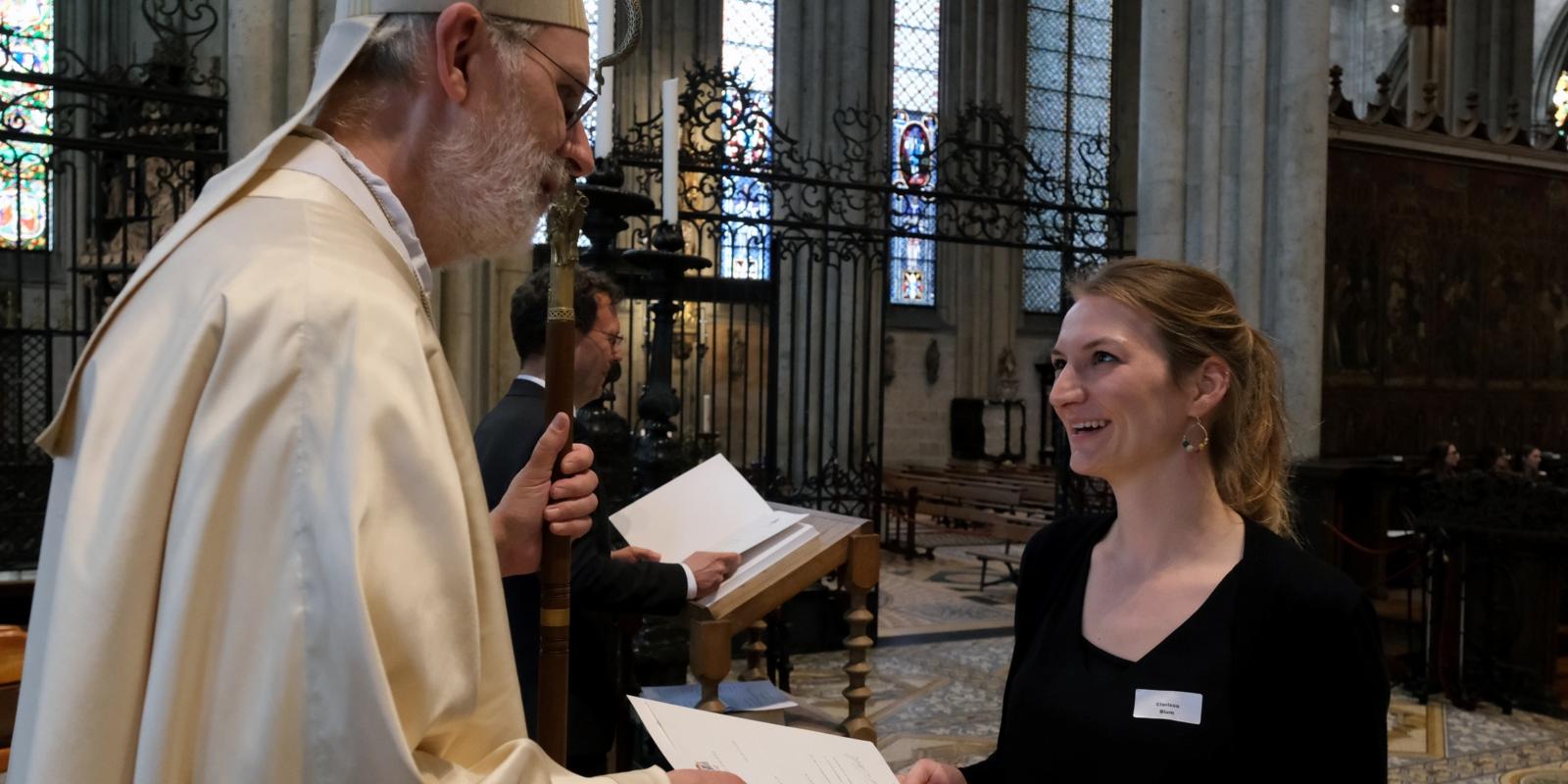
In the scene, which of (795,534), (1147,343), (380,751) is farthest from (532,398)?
(380,751)

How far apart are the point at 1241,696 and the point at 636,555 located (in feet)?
4.86

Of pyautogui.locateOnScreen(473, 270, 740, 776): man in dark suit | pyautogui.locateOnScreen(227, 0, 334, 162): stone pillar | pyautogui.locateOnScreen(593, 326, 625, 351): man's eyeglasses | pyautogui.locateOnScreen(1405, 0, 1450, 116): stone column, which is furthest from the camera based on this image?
pyautogui.locateOnScreen(1405, 0, 1450, 116): stone column

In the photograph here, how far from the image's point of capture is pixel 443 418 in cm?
123

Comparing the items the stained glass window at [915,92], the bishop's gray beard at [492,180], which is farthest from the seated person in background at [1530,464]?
the stained glass window at [915,92]

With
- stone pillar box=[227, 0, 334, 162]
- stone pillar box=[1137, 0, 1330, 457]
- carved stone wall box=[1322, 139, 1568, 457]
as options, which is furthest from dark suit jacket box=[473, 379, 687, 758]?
carved stone wall box=[1322, 139, 1568, 457]

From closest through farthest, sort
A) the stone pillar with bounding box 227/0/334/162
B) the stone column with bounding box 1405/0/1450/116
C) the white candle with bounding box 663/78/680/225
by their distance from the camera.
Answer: the white candle with bounding box 663/78/680/225, the stone pillar with bounding box 227/0/334/162, the stone column with bounding box 1405/0/1450/116

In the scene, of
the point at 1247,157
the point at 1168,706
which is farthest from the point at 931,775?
the point at 1247,157

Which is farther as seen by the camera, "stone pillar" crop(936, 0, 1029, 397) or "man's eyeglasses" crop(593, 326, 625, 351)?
"stone pillar" crop(936, 0, 1029, 397)

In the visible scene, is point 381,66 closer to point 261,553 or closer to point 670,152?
point 261,553

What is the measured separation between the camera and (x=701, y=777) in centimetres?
140

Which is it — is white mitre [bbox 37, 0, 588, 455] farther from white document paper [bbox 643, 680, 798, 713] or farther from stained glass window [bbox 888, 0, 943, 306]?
stained glass window [bbox 888, 0, 943, 306]

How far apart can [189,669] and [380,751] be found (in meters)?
0.20

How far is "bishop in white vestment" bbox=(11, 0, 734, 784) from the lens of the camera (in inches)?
42.4

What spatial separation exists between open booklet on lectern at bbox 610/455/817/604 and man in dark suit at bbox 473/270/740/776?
42 millimetres
